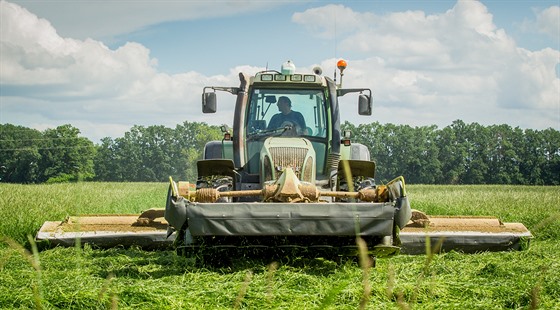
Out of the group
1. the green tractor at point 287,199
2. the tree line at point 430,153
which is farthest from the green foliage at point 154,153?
the green tractor at point 287,199

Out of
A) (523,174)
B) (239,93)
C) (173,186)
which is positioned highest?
(239,93)

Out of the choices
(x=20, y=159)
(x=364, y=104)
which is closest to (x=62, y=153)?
(x=20, y=159)

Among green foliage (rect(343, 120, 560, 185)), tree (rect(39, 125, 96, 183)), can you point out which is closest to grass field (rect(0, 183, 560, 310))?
tree (rect(39, 125, 96, 183))

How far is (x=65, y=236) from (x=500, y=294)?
229 inches

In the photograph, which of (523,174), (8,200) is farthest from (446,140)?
(8,200)

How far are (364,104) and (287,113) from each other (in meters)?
0.98

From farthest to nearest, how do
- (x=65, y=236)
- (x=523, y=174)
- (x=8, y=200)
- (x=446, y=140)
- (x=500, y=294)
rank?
1. (x=446, y=140)
2. (x=523, y=174)
3. (x=8, y=200)
4. (x=65, y=236)
5. (x=500, y=294)

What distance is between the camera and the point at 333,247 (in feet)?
23.3

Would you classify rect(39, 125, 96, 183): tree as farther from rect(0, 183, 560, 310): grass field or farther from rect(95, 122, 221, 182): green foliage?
rect(0, 183, 560, 310): grass field

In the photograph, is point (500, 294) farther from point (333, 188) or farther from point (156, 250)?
point (156, 250)

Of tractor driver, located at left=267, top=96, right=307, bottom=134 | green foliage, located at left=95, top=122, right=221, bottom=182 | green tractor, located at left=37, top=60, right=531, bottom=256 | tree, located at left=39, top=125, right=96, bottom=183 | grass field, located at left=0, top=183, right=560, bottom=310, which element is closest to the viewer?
grass field, located at left=0, top=183, right=560, bottom=310

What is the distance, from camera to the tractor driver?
9164mm

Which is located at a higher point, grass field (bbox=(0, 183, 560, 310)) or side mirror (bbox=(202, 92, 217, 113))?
side mirror (bbox=(202, 92, 217, 113))

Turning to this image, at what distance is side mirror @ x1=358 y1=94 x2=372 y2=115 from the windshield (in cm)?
47
